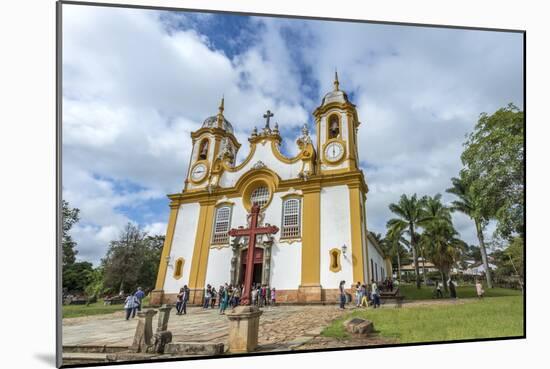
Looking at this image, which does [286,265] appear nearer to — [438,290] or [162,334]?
[438,290]

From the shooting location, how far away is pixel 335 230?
7.67 m

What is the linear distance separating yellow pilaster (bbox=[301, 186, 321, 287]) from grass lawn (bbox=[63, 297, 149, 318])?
3566 millimetres

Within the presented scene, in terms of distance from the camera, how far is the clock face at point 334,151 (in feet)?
29.0

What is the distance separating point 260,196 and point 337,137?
2755mm

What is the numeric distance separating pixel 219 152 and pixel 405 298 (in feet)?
19.6

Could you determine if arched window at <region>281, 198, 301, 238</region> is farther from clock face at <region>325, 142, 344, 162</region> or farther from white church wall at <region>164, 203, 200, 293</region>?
white church wall at <region>164, 203, 200, 293</region>

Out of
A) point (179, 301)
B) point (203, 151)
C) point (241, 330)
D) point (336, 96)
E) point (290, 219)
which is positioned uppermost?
point (336, 96)

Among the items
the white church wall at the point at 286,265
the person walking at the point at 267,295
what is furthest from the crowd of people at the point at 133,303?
the white church wall at the point at 286,265

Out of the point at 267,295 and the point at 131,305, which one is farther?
the point at 267,295

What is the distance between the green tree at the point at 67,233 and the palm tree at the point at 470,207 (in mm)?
6678

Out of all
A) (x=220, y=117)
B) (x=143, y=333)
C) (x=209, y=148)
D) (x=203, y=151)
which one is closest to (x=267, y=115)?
(x=220, y=117)

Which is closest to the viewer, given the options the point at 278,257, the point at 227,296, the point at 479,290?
the point at 479,290

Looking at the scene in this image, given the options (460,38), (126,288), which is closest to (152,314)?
(126,288)

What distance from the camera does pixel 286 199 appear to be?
8.20m
